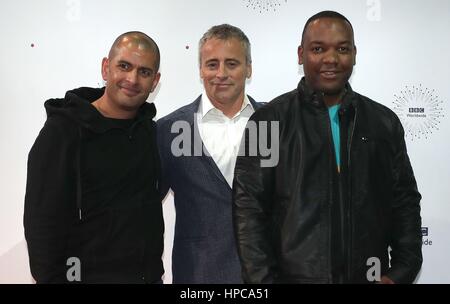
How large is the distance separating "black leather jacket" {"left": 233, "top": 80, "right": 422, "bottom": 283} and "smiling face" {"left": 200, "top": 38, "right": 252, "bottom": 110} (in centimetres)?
32

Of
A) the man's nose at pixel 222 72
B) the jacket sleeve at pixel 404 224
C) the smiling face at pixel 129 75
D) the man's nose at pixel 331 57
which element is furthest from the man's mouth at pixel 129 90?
the jacket sleeve at pixel 404 224

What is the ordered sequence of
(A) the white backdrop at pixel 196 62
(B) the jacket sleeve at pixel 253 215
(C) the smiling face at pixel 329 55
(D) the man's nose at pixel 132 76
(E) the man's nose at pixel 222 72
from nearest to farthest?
(B) the jacket sleeve at pixel 253 215, (C) the smiling face at pixel 329 55, (D) the man's nose at pixel 132 76, (E) the man's nose at pixel 222 72, (A) the white backdrop at pixel 196 62

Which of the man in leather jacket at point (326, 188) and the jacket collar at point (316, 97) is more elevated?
the jacket collar at point (316, 97)

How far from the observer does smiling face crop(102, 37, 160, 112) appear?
6.04 feet

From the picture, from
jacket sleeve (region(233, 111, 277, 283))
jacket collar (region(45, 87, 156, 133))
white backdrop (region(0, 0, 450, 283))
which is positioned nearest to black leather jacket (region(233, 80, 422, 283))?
jacket sleeve (region(233, 111, 277, 283))

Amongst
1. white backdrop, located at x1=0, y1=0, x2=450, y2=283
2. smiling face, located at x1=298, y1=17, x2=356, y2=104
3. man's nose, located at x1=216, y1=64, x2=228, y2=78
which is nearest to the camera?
smiling face, located at x1=298, y1=17, x2=356, y2=104

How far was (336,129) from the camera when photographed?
5.71 ft

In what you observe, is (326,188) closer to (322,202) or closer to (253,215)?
(322,202)

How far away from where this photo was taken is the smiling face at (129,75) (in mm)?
1840

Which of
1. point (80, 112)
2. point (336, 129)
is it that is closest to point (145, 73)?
point (80, 112)

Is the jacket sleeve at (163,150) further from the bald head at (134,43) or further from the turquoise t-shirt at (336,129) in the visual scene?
the turquoise t-shirt at (336,129)

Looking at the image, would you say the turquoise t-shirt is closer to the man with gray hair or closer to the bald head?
the man with gray hair
